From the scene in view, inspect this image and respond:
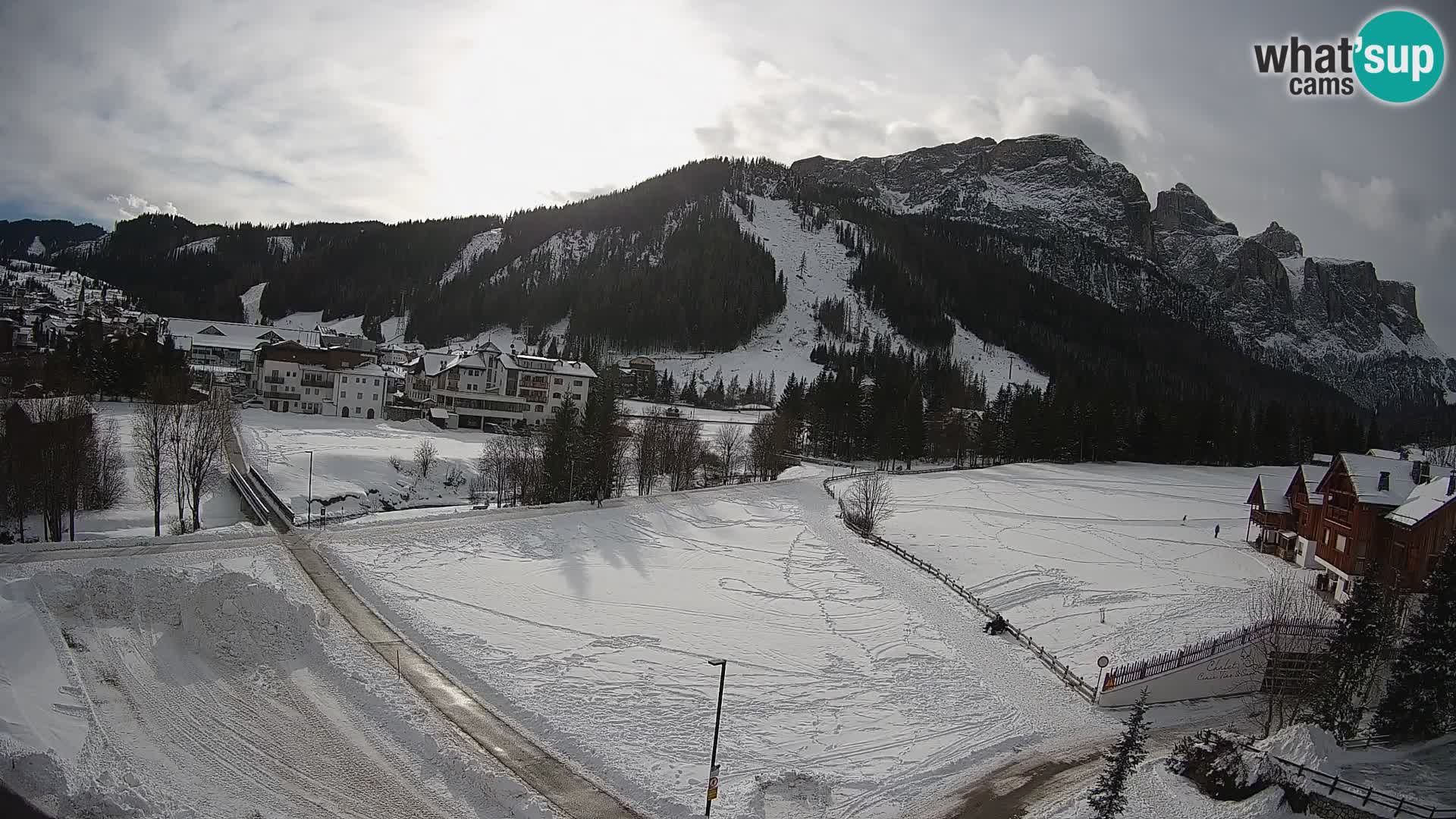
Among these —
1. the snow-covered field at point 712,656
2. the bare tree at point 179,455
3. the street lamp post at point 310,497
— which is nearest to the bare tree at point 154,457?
the bare tree at point 179,455

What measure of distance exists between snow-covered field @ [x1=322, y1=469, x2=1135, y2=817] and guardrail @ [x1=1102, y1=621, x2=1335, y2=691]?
2033 mm

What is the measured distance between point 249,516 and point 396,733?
28.6 m

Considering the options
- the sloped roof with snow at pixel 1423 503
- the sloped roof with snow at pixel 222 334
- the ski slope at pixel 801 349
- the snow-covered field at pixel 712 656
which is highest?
the ski slope at pixel 801 349

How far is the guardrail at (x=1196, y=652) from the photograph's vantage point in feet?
86.6

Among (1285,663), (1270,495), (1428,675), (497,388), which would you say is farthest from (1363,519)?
(497,388)

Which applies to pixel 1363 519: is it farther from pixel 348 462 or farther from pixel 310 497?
pixel 348 462

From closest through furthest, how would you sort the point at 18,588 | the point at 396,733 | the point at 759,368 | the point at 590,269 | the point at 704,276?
the point at 396,733
the point at 18,588
the point at 759,368
the point at 704,276
the point at 590,269

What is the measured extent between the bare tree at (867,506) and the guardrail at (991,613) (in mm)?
588

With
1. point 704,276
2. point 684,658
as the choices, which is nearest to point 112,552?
point 684,658

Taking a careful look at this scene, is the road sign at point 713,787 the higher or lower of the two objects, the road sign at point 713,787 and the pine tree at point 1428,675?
the lower

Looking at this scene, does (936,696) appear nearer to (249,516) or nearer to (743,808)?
(743,808)

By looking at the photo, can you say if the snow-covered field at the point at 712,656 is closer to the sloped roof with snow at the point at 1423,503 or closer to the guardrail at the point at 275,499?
the guardrail at the point at 275,499

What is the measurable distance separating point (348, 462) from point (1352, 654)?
184 feet

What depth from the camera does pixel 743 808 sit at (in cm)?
1827
